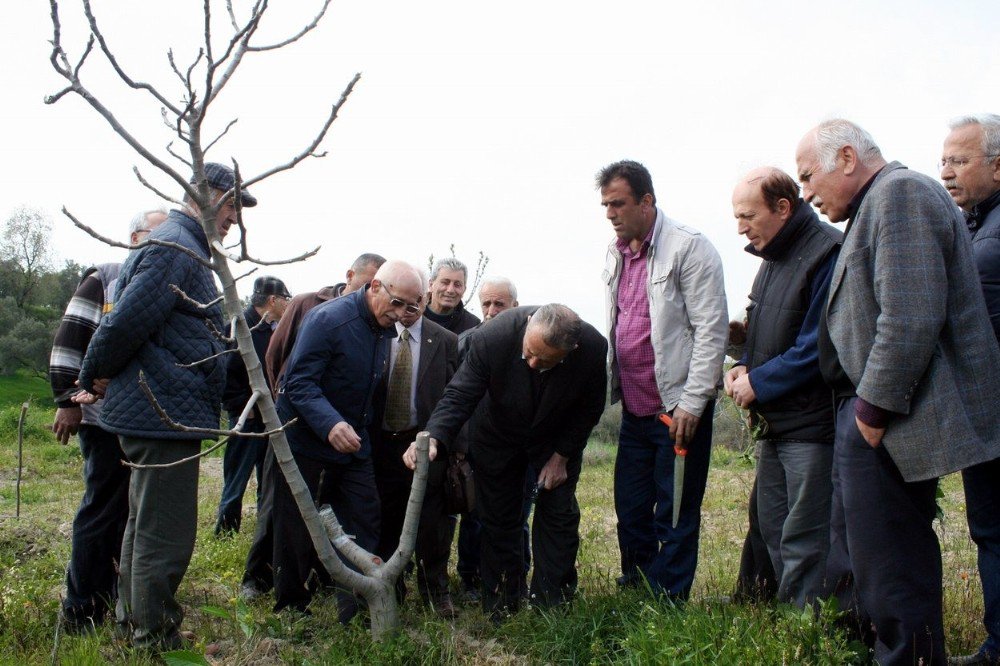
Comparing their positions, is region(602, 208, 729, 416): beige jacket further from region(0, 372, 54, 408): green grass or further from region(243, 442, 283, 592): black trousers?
region(0, 372, 54, 408): green grass

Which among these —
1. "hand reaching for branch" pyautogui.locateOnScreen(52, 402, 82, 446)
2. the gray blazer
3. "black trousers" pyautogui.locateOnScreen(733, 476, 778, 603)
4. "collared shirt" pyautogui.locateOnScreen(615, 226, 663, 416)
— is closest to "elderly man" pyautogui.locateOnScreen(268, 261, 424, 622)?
"hand reaching for branch" pyautogui.locateOnScreen(52, 402, 82, 446)

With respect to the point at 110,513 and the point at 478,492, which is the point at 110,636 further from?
the point at 478,492

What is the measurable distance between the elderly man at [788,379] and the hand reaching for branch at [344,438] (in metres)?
1.86

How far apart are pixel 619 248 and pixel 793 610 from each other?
6.97 feet

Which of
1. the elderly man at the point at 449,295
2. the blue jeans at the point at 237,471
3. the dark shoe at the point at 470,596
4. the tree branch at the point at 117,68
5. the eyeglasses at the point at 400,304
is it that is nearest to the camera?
the tree branch at the point at 117,68

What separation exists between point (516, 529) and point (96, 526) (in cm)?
214

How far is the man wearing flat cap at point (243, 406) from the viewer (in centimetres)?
649

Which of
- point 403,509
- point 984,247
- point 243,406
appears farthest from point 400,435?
point 984,247

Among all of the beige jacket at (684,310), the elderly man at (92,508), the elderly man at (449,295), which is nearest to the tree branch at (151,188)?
the elderly man at (92,508)

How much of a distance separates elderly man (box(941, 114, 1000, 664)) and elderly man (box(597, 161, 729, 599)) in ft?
3.84

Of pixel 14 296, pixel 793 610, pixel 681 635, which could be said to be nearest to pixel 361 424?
pixel 681 635

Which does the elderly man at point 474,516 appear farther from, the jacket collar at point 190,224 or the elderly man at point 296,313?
the jacket collar at point 190,224

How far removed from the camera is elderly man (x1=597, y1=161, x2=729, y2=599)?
13.2 ft

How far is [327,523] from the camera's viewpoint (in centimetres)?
357
